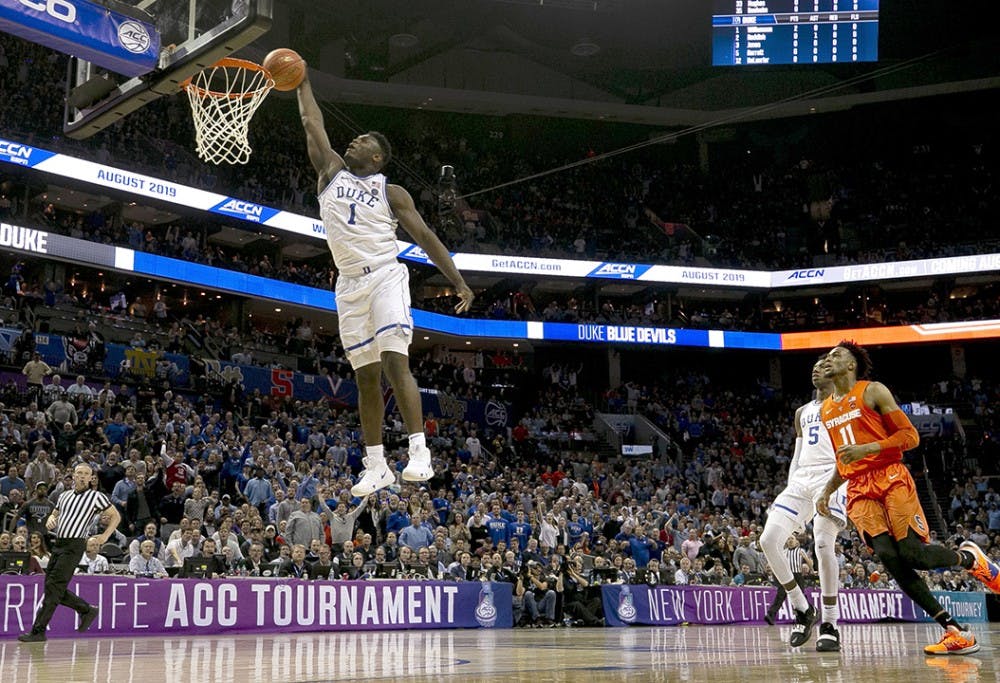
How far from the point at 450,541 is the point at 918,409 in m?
27.2

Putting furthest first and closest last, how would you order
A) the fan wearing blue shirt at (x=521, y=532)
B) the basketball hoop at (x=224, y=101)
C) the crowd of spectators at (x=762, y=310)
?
the crowd of spectators at (x=762, y=310), the fan wearing blue shirt at (x=521, y=532), the basketball hoop at (x=224, y=101)

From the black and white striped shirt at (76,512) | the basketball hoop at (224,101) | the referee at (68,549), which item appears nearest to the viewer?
the basketball hoop at (224,101)

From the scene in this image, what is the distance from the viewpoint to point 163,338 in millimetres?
29297

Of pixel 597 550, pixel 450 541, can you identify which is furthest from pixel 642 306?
pixel 450 541

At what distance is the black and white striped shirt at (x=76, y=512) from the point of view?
10.3m

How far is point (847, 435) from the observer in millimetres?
7465

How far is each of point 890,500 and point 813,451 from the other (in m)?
2.06

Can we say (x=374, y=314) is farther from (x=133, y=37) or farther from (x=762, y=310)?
(x=762, y=310)

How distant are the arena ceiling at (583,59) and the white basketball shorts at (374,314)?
30.6 m

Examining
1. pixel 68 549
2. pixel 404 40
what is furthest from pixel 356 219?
pixel 404 40

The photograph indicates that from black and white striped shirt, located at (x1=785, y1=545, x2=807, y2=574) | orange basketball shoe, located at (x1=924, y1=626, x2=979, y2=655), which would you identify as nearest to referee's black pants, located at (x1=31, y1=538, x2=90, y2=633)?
A: orange basketball shoe, located at (x1=924, y1=626, x2=979, y2=655)

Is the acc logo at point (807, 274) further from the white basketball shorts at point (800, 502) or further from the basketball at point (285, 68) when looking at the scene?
the basketball at point (285, 68)

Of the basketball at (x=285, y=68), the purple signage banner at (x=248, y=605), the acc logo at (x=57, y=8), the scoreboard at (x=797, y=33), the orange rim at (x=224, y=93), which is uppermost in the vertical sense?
the scoreboard at (x=797, y=33)

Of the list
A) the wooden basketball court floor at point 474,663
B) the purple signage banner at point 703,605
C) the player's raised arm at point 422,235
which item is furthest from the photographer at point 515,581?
the player's raised arm at point 422,235
